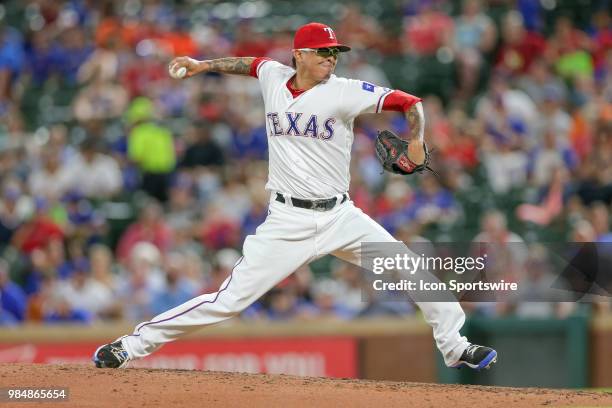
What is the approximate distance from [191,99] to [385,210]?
3.37 metres

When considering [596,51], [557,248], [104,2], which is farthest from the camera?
[104,2]

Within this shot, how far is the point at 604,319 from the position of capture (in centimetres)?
1021

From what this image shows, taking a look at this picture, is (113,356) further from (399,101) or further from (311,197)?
(399,101)

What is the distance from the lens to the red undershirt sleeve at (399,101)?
21.4 feet

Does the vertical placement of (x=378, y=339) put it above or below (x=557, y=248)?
below

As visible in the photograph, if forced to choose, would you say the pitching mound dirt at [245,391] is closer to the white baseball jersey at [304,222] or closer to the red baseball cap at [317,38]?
the white baseball jersey at [304,222]

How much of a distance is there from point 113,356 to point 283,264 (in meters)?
1.11

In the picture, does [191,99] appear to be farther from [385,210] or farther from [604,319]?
[604,319]

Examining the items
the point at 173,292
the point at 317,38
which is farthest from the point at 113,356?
the point at 173,292

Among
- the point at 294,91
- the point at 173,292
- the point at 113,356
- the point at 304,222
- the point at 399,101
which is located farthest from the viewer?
the point at 173,292

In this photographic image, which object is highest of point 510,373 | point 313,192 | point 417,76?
point 417,76

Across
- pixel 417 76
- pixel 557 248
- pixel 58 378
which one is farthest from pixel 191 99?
pixel 58 378

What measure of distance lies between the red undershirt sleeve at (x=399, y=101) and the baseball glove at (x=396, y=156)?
232 mm

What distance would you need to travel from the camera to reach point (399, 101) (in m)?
6.53
